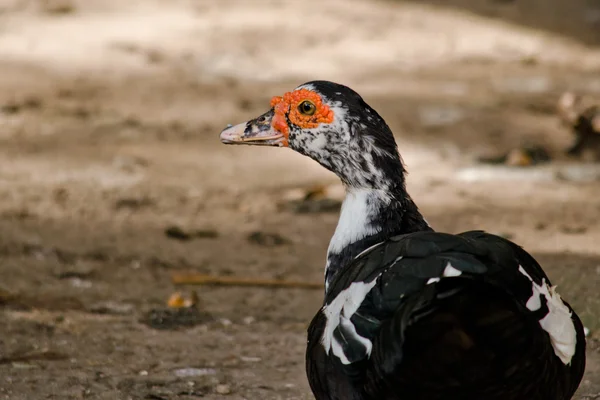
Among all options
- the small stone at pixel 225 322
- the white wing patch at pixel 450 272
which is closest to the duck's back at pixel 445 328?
the white wing patch at pixel 450 272

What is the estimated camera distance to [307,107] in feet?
10.4

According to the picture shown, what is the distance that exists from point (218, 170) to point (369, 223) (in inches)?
107

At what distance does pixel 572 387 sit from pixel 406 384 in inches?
22.9

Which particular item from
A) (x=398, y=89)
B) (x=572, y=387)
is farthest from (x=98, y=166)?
(x=572, y=387)

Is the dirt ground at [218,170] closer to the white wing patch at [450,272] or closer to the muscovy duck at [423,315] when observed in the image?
the muscovy duck at [423,315]

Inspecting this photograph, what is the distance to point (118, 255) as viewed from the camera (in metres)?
4.54

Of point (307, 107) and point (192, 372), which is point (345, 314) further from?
point (192, 372)

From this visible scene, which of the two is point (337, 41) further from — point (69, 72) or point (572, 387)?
point (572, 387)

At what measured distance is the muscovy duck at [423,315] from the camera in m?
2.24

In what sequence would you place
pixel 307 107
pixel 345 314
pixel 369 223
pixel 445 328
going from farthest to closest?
pixel 307 107 < pixel 369 223 < pixel 345 314 < pixel 445 328

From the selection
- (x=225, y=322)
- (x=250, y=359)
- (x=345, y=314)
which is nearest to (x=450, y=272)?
(x=345, y=314)

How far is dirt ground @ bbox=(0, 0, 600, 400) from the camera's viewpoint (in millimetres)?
3635

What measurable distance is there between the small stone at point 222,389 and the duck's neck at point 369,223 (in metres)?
0.51

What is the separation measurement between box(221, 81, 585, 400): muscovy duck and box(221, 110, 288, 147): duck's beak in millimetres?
333
